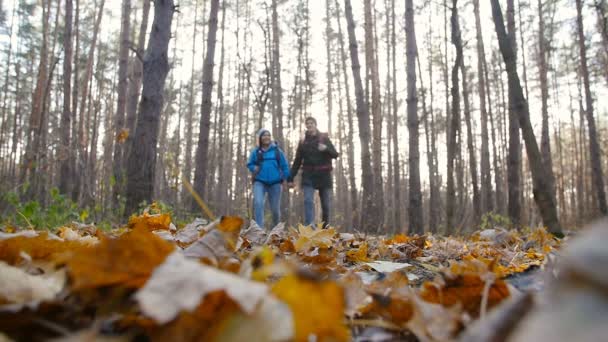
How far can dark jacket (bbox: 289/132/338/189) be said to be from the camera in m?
7.45

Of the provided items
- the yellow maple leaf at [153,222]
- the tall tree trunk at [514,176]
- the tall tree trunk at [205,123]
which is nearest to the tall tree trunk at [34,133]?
the tall tree trunk at [205,123]

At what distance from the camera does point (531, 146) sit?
4.25 meters

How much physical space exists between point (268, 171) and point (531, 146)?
397 cm

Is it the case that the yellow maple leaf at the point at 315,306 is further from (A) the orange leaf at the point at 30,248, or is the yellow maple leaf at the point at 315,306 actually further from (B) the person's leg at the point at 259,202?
(B) the person's leg at the point at 259,202

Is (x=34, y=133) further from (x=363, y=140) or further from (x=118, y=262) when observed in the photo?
(x=363, y=140)

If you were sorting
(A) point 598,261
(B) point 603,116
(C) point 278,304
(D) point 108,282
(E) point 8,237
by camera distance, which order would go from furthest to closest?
1. (B) point 603,116
2. (E) point 8,237
3. (D) point 108,282
4. (C) point 278,304
5. (A) point 598,261

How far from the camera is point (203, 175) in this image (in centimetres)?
924

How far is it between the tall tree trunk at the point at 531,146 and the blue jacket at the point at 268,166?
3.74 meters

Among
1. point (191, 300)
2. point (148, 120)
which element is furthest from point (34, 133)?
point (191, 300)

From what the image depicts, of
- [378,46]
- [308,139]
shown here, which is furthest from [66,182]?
[378,46]

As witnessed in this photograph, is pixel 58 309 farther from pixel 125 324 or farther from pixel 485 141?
pixel 485 141

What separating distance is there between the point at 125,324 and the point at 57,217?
4.34 meters

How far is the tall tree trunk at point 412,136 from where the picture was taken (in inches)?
338

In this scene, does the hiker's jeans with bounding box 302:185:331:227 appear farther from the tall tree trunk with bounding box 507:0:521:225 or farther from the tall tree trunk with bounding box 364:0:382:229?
the tall tree trunk with bounding box 507:0:521:225
